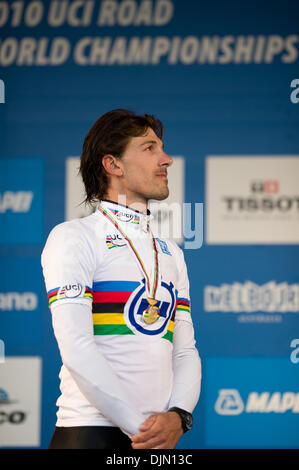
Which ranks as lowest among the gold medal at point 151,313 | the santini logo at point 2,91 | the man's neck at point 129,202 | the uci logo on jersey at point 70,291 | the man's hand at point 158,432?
the man's hand at point 158,432

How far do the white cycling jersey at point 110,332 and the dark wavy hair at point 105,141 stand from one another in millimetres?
188

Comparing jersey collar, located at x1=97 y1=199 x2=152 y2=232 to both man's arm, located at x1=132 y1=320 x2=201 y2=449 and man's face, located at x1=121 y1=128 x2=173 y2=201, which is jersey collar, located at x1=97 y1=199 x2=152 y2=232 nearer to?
man's face, located at x1=121 y1=128 x2=173 y2=201

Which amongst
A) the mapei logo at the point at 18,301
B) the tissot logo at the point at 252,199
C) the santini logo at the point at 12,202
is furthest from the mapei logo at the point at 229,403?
the santini logo at the point at 12,202

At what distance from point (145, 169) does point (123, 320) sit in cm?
45

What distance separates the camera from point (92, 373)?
1391 mm

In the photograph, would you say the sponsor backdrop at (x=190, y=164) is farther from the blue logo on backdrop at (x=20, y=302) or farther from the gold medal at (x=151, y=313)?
the gold medal at (x=151, y=313)

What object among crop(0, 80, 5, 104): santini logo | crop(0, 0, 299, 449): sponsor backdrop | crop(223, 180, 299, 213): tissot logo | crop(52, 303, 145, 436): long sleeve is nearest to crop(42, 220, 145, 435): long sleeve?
crop(52, 303, 145, 436): long sleeve

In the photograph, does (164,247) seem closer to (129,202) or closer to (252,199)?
(129,202)

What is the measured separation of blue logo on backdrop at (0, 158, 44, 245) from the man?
56.4 inches

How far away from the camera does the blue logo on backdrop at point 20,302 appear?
304cm

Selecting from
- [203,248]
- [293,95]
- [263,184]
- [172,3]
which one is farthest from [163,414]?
[172,3]

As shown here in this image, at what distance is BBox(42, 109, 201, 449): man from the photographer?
1412mm

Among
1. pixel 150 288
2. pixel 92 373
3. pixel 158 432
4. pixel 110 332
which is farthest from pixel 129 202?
pixel 158 432

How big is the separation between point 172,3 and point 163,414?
7.81 feet
